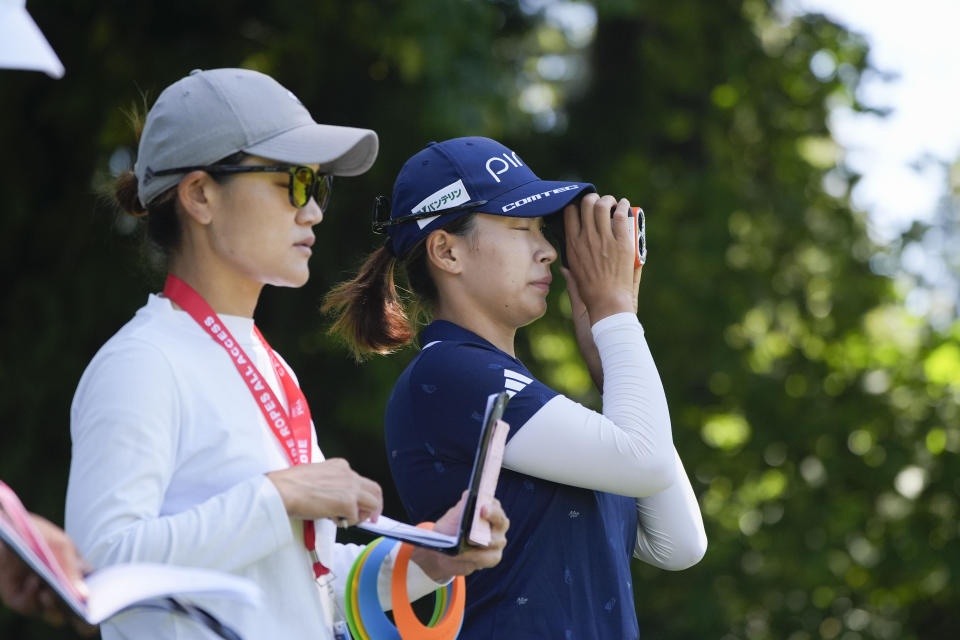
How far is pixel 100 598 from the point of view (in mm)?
1604

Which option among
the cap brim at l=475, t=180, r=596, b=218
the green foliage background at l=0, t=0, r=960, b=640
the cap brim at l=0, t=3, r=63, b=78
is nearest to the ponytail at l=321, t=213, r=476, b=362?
the cap brim at l=475, t=180, r=596, b=218

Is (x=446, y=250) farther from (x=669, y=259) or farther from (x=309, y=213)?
(x=669, y=259)

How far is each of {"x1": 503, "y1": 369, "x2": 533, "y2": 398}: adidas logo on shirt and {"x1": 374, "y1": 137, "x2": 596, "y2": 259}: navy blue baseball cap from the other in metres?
0.38

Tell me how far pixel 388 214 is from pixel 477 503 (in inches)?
41.8

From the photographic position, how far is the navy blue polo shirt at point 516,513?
2420 millimetres

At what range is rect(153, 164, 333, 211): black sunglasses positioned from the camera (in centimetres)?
Answer: 218

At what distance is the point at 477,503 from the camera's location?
2.05 meters

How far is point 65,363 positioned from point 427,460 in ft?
16.6

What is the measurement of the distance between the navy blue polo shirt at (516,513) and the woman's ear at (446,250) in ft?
0.69

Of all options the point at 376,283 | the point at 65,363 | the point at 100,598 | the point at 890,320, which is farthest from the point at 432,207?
the point at 890,320

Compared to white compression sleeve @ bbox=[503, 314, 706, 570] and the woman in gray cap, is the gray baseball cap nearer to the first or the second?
the woman in gray cap

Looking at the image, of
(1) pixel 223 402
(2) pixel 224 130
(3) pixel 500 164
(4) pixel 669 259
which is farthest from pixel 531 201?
(4) pixel 669 259

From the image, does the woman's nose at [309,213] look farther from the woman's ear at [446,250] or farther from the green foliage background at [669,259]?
the green foliage background at [669,259]

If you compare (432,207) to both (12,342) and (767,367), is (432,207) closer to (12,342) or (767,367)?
(12,342)
